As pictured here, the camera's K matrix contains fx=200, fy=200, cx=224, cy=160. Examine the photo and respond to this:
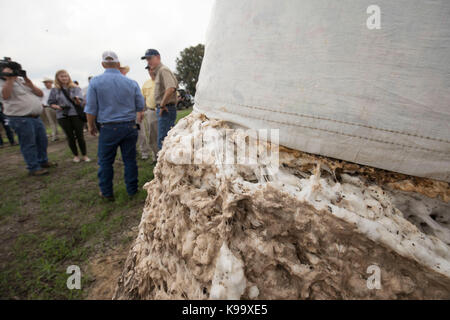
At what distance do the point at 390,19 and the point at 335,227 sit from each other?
3.00 ft

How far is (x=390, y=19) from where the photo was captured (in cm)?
83

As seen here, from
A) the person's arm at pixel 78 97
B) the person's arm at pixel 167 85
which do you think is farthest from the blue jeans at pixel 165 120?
the person's arm at pixel 78 97

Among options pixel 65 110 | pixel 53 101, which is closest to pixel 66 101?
pixel 65 110

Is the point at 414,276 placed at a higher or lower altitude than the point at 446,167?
lower

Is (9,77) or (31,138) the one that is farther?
(31,138)

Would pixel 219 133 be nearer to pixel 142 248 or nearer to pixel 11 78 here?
pixel 142 248

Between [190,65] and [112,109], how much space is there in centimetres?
2511

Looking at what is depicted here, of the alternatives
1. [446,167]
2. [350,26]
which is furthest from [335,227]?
[350,26]

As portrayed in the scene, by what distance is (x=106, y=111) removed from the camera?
2645mm

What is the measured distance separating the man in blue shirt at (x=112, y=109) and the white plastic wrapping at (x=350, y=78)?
83.6 inches

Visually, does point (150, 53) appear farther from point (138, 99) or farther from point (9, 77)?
point (9, 77)

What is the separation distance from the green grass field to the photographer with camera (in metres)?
0.82

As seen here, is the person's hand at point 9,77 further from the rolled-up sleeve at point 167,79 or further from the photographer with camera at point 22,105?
the rolled-up sleeve at point 167,79

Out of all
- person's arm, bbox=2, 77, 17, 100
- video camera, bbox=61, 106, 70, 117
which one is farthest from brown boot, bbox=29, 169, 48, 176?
person's arm, bbox=2, 77, 17, 100
